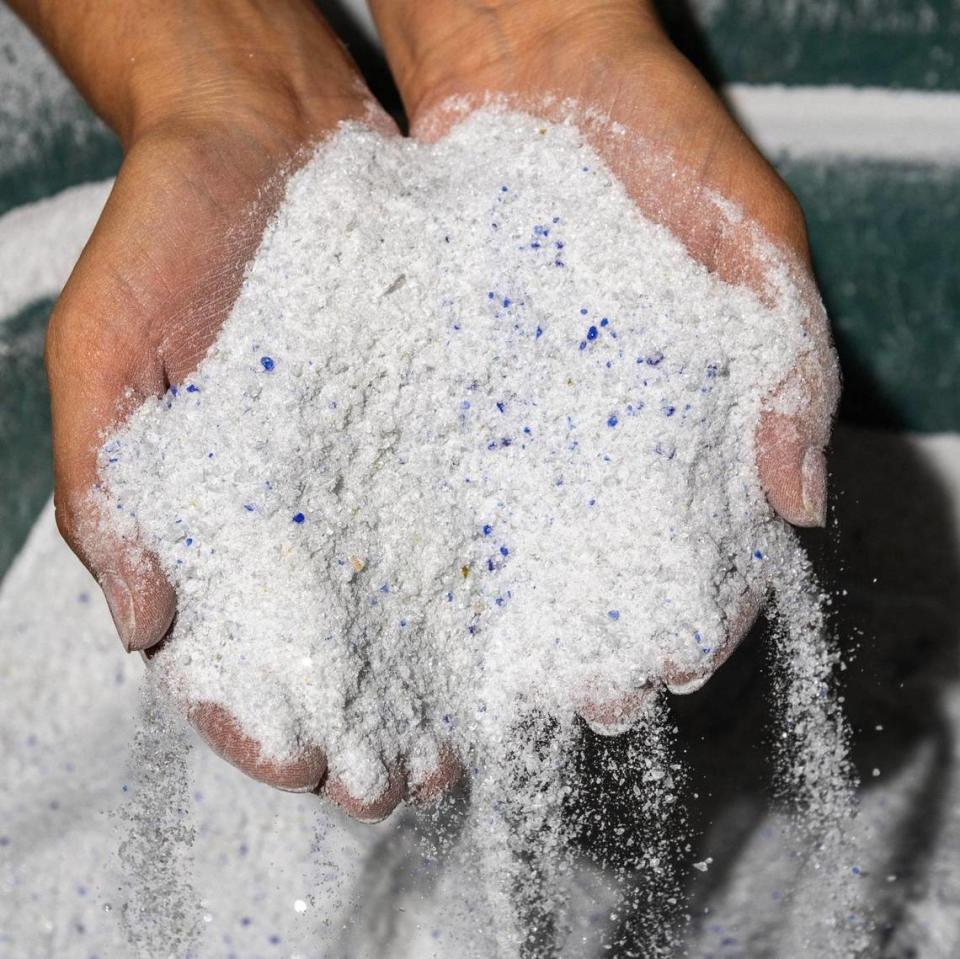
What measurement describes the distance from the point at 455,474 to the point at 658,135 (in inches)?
10.4

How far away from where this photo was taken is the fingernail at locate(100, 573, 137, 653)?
591 millimetres

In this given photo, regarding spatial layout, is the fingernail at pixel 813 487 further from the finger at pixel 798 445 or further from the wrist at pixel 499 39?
the wrist at pixel 499 39

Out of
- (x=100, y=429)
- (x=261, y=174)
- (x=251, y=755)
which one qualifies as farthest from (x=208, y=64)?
(x=251, y=755)

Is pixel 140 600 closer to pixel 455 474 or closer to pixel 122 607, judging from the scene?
pixel 122 607

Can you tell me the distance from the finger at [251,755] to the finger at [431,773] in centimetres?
6

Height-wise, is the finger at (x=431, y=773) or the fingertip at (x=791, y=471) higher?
the fingertip at (x=791, y=471)

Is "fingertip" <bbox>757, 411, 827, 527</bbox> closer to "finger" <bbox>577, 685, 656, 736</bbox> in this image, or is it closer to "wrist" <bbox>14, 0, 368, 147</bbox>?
"finger" <bbox>577, 685, 656, 736</bbox>

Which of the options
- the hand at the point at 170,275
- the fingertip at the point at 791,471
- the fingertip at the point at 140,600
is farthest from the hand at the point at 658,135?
the fingertip at the point at 140,600

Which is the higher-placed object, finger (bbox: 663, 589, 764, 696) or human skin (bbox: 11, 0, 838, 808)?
human skin (bbox: 11, 0, 838, 808)

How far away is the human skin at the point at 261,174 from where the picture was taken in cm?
62

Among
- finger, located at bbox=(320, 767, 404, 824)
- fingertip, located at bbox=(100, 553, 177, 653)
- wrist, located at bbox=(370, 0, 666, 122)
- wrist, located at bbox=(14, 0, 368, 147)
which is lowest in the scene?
finger, located at bbox=(320, 767, 404, 824)

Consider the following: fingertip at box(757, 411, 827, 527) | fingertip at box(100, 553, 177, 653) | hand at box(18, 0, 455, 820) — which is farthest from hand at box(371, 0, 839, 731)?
fingertip at box(100, 553, 177, 653)

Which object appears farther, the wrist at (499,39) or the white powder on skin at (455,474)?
the wrist at (499,39)

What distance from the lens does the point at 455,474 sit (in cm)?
64
